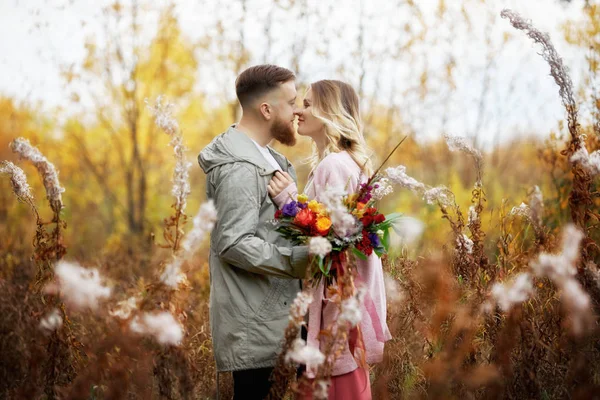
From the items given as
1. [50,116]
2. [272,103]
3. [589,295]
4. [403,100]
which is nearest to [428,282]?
[589,295]

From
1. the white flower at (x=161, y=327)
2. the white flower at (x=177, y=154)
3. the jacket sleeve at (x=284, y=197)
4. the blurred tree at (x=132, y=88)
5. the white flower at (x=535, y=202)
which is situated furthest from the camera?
the blurred tree at (x=132, y=88)

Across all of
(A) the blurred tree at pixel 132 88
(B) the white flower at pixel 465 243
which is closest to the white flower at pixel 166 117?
(B) the white flower at pixel 465 243

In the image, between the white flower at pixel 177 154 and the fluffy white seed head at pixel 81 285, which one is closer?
the fluffy white seed head at pixel 81 285

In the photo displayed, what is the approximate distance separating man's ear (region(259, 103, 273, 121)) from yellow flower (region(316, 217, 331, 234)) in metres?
0.88

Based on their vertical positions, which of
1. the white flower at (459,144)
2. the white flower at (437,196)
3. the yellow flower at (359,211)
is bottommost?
the yellow flower at (359,211)

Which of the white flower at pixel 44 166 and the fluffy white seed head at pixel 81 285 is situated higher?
the white flower at pixel 44 166

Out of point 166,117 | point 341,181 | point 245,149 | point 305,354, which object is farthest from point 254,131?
point 305,354

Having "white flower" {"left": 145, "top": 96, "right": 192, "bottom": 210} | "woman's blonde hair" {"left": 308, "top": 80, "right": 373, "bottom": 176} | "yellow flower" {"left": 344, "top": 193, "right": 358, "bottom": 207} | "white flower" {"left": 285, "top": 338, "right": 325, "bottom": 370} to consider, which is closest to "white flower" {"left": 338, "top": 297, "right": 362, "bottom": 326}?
"white flower" {"left": 285, "top": 338, "right": 325, "bottom": 370}

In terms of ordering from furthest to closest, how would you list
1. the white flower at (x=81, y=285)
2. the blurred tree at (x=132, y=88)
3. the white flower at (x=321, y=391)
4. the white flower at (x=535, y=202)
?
the blurred tree at (x=132, y=88) → the white flower at (x=535, y=202) → the white flower at (x=321, y=391) → the white flower at (x=81, y=285)

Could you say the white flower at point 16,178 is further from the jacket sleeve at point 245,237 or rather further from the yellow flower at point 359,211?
the yellow flower at point 359,211

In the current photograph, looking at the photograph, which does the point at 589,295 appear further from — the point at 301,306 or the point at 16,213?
the point at 16,213

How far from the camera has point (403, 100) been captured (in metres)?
9.75

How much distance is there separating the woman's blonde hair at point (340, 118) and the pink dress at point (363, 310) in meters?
0.10

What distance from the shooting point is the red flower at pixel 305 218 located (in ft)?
9.57
